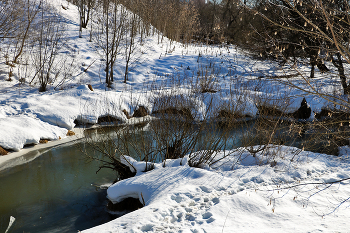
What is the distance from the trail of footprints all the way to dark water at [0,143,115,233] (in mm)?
1830

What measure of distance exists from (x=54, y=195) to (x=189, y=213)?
3486 millimetres

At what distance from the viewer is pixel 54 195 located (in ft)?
19.1

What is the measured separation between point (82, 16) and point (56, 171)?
14.0 m

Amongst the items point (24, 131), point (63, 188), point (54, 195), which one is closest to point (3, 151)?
point (24, 131)

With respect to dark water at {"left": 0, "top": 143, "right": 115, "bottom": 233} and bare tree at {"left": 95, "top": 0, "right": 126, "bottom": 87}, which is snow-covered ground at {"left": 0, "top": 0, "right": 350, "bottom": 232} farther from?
bare tree at {"left": 95, "top": 0, "right": 126, "bottom": 87}

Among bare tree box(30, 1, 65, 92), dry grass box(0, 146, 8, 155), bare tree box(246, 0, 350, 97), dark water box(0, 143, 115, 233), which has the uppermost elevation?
bare tree box(246, 0, 350, 97)

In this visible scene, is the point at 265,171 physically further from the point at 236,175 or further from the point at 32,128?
the point at 32,128

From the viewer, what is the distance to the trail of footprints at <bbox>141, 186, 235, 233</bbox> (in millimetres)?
3285

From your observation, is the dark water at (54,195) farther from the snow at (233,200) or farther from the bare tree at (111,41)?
the bare tree at (111,41)

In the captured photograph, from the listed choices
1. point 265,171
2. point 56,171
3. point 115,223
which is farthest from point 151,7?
point 115,223

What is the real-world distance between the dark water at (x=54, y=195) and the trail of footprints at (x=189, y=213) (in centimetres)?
183

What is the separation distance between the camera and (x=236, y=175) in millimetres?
5281

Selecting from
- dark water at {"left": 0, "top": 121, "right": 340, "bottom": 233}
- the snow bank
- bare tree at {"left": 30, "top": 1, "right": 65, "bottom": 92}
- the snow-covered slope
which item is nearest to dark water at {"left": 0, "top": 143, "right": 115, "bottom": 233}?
dark water at {"left": 0, "top": 121, "right": 340, "bottom": 233}

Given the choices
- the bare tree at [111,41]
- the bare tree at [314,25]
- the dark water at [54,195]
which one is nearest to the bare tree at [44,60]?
the bare tree at [111,41]
